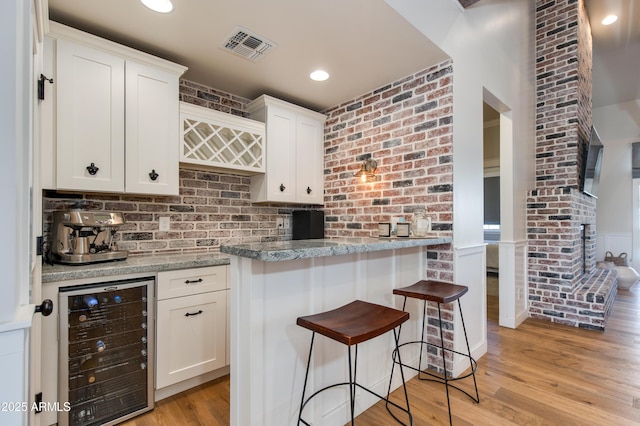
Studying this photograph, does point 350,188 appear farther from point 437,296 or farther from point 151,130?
point 151,130

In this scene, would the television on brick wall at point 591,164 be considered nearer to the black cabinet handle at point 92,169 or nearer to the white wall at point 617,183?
the white wall at point 617,183

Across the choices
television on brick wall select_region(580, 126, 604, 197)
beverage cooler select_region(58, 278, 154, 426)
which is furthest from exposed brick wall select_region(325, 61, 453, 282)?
television on brick wall select_region(580, 126, 604, 197)

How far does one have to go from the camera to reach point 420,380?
2203mm

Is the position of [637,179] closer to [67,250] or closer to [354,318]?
[354,318]

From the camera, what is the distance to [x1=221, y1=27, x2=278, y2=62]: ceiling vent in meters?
1.96

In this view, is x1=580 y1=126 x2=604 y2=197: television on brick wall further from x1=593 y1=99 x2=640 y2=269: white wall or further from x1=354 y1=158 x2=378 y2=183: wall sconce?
x1=354 y1=158 x2=378 y2=183: wall sconce

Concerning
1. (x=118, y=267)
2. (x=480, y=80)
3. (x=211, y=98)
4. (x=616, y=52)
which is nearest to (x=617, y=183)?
(x=616, y=52)

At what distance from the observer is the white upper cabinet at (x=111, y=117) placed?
5.83ft

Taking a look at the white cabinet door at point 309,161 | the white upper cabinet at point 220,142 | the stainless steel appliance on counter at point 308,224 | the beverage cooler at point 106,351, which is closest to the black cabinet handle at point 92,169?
the white upper cabinet at point 220,142

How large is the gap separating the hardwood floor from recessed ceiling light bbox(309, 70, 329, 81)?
243 centimetres

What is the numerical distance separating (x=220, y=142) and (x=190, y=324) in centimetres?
143

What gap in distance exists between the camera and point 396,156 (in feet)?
8.38

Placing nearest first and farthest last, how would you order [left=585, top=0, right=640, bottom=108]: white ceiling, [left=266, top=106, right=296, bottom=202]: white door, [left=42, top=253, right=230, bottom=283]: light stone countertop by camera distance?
[left=42, top=253, right=230, bottom=283]: light stone countertop → [left=266, top=106, right=296, bottom=202]: white door → [left=585, top=0, right=640, bottom=108]: white ceiling

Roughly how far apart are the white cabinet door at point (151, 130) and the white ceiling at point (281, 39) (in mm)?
227
